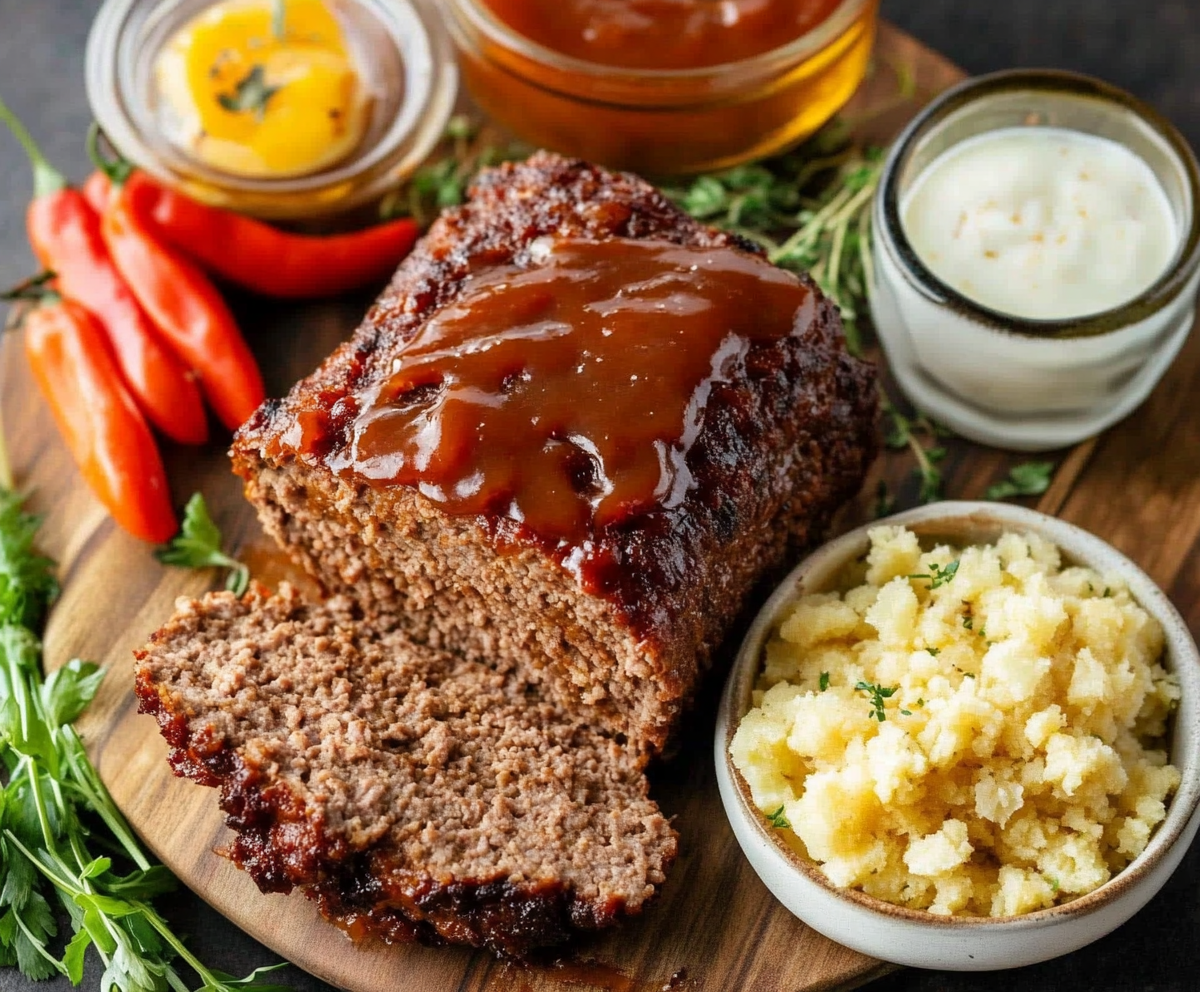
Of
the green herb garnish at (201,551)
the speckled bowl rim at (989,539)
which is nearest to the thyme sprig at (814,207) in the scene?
the speckled bowl rim at (989,539)

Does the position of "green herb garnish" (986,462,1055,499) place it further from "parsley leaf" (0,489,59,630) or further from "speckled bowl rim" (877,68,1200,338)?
"parsley leaf" (0,489,59,630)

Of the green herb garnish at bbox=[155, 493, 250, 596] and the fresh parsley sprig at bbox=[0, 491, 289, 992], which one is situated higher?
the green herb garnish at bbox=[155, 493, 250, 596]

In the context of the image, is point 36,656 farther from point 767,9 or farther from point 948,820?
point 767,9

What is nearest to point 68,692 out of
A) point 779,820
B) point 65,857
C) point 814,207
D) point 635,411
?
point 65,857

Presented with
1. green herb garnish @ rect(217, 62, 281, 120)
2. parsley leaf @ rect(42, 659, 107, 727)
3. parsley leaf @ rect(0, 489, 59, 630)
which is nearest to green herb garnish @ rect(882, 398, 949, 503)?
green herb garnish @ rect(217, 62, 281, 120)

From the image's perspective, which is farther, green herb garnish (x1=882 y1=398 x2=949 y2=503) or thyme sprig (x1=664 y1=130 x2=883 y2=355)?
thyme sprig (x1=664 y1=130 x2=883 y2=355)

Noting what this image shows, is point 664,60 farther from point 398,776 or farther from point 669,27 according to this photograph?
point 398,776
